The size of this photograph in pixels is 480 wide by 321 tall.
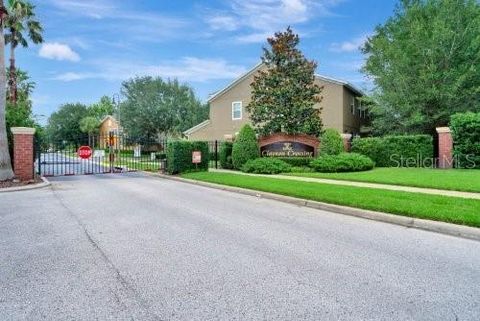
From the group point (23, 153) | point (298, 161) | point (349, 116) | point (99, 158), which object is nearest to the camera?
point (23, 153)

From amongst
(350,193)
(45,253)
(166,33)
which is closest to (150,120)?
(166,33)

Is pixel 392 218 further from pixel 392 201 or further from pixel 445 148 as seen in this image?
pixel 445 148

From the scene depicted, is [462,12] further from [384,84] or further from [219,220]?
[219,220]

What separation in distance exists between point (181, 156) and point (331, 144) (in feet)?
25.5

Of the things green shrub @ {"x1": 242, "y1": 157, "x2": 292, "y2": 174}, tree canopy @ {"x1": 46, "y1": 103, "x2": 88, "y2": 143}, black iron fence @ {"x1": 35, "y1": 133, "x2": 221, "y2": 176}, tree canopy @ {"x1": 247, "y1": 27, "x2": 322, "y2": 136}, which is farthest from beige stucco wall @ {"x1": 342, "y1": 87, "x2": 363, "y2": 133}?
tree canopy @ {"x1": 46, "y1": 103, "x2": 88, "y2": 143}

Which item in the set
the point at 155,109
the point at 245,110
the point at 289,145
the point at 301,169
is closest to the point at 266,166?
the point at 301,169

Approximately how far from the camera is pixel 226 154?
24422mm

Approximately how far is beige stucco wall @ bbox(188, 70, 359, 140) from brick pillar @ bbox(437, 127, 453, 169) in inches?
375

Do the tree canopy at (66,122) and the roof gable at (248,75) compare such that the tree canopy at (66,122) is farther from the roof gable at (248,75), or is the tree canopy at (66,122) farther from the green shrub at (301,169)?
the green shrub at (301,169)

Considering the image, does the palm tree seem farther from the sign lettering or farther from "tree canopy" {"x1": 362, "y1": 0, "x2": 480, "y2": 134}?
"tree canopy" {"x1": 362, "y1": 0, "x2": 480, "y2": 134}

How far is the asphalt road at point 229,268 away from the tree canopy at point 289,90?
1465cm

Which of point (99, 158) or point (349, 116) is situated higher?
point (349, 116)

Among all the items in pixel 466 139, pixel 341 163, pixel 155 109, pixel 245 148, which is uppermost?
pixel 155 109

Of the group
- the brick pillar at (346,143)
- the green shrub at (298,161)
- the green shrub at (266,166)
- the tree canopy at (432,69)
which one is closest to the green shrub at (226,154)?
the green shrub at (266,166)
